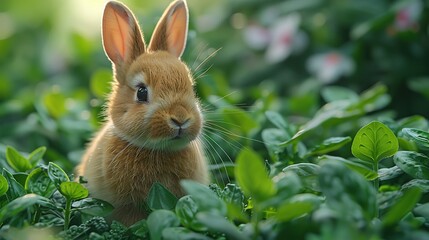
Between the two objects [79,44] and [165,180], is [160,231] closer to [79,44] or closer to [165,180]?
[165,180]

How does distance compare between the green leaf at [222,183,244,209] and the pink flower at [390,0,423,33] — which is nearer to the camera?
the green leaf at [222,183,244,209]

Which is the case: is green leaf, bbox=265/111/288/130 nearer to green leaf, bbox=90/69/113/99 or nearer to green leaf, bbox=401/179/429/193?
green leaf, bbox=401/179/429/193

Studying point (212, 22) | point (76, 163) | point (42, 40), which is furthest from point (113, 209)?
point (42, 40)

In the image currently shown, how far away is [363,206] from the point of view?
5.39 ft

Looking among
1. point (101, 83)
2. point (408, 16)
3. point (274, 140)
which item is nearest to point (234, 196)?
point (274, 140)

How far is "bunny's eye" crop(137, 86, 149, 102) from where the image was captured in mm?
2266

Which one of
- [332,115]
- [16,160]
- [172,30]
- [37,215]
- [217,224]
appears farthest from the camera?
[332,115]

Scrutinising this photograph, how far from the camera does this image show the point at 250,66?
4.32m

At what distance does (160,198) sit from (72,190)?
25 cm

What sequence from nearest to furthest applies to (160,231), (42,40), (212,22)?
1. (160,231)
2. (212,22)
3. (42,40)

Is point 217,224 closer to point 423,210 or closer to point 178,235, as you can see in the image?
point 178,235

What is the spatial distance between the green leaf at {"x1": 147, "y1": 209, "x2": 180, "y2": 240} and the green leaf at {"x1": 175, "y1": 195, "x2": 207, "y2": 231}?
0.02 m

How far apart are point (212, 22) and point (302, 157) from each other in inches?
93.1

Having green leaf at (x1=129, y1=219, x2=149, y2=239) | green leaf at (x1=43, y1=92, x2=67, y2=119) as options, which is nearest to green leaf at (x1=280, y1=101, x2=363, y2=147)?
green leaf at (x1=129, y1=219, x2=149, y2=239)
